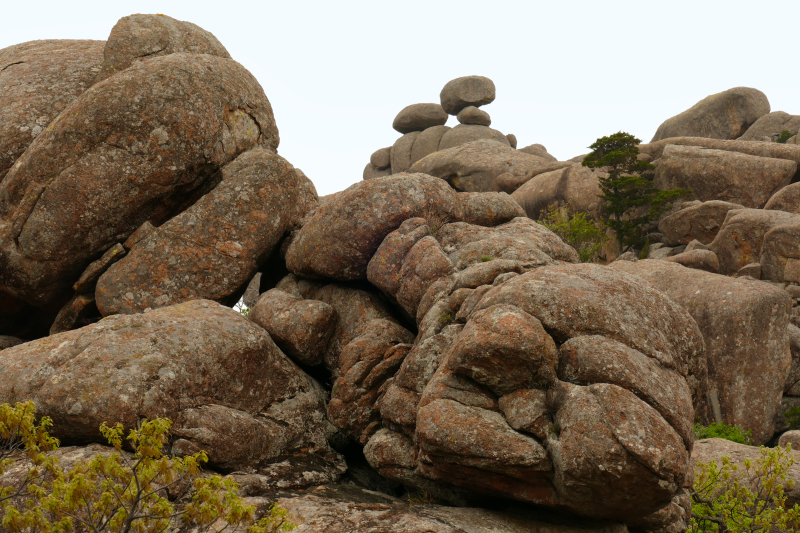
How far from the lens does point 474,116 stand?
64.1 metres

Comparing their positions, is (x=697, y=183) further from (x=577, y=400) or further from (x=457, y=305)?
(x=577, y=400)

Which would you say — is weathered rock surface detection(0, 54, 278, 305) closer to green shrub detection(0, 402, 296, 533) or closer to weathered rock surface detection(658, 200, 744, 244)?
green shrub detection(0, 402, 296, 533)

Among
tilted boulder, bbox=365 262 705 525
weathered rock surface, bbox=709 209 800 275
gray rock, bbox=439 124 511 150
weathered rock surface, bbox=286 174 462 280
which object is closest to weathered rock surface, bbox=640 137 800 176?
weathered rock surface, bbox=709 209 800 275

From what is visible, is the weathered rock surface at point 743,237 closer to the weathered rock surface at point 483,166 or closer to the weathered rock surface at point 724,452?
the weathered rock surface at point 724,452

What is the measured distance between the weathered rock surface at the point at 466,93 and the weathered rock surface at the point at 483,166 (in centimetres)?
1929

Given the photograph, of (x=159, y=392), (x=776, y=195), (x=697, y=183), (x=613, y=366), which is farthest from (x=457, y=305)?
(x=697, y=183)

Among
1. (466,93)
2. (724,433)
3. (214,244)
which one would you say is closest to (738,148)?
(724,433)

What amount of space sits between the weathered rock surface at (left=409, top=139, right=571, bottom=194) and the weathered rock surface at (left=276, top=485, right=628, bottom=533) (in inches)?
1410

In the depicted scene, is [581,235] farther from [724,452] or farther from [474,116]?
[474,116]

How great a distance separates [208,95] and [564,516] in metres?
14.3

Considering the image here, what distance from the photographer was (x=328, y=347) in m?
15.1

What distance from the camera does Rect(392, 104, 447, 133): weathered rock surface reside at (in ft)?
216

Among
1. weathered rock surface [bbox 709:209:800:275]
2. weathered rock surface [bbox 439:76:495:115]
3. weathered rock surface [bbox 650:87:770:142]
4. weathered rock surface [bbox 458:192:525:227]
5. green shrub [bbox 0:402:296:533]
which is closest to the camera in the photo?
green shrub [bbox 0:402:296:533]

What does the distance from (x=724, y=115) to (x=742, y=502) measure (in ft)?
157
